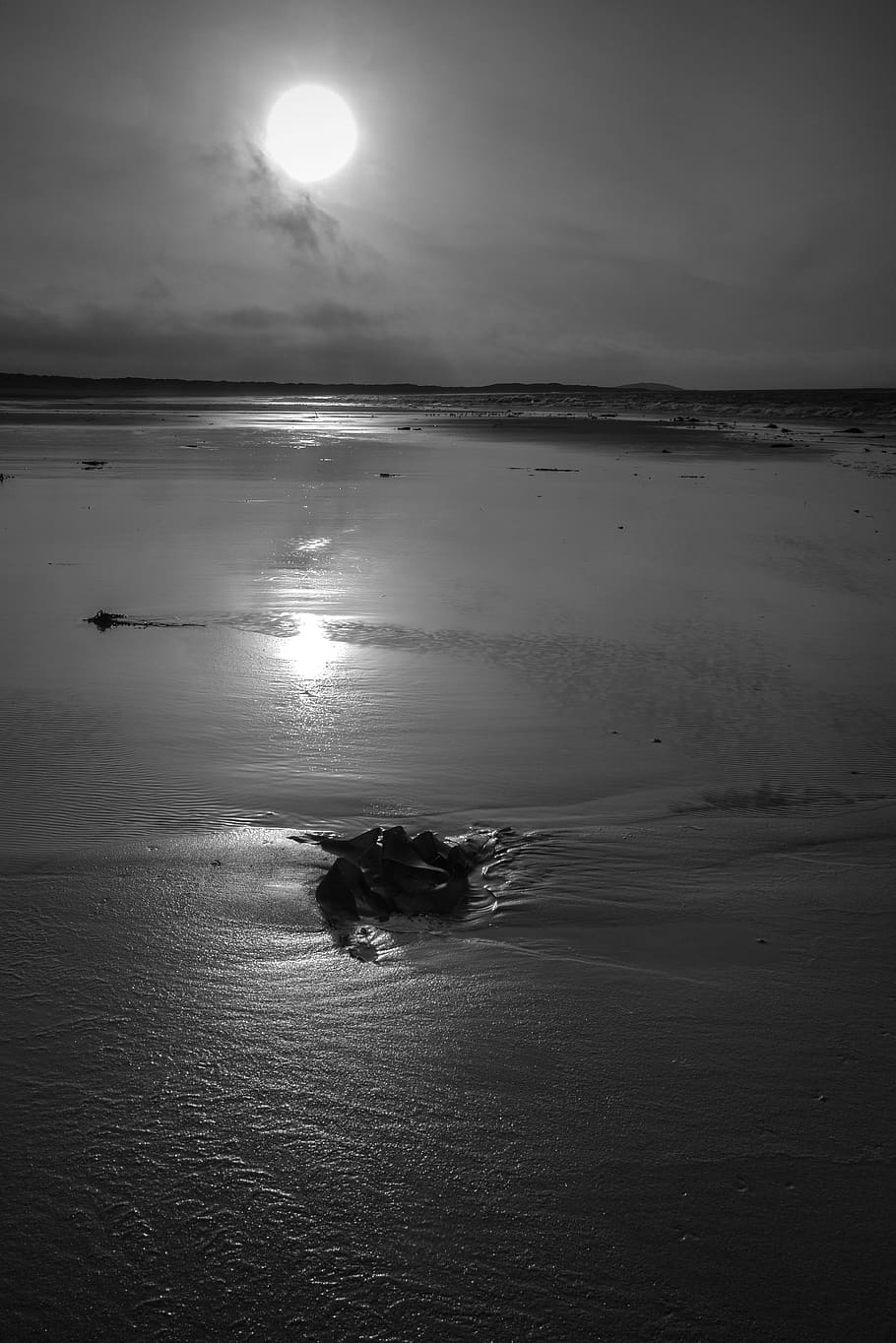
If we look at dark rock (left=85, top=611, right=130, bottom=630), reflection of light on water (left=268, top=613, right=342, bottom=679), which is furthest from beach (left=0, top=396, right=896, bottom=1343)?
dark rock (left=85, top=611, right=130, bottom=630)

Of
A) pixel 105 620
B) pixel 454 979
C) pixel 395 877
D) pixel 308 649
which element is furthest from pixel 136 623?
pixel 454 979

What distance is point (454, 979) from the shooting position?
9.64 ft

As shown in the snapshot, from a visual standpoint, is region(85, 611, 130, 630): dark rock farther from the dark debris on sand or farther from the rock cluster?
the rock cluster

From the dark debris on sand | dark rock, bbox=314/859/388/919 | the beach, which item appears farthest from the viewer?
the dark debris on sand

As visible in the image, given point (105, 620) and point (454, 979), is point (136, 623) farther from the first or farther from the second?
point (454, 979)

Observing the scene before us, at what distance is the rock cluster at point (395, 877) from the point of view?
335 cm

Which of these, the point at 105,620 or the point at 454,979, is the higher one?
the point at 105,620

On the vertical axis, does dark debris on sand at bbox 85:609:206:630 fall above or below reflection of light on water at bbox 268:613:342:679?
above

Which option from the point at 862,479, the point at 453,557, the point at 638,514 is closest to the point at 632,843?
the point at 453,557

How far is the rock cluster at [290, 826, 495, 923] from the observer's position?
11.0ft

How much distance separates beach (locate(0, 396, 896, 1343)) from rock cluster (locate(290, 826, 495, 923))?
0.31 feet

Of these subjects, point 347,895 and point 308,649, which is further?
point 308,649

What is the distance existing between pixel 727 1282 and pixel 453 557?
8399 millimetres

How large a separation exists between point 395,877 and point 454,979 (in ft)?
1.89
